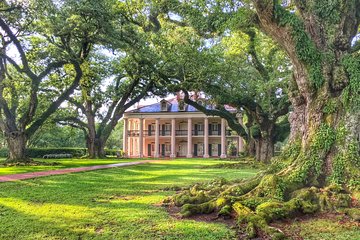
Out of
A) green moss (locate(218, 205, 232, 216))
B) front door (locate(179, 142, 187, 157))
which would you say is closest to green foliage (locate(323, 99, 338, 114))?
green moss (locate(218, 205, 232, 216))

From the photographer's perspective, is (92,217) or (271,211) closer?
(271,211)

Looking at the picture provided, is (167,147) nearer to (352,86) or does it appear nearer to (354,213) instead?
(352,86)

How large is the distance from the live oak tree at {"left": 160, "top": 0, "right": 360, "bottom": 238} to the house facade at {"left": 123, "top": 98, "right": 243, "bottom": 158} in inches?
1270

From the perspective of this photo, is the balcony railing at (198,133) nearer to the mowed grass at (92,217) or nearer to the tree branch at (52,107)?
the tree branch at (52,107)

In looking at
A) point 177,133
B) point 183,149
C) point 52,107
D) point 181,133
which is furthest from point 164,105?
point 52,107

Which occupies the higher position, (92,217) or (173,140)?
(173,140)

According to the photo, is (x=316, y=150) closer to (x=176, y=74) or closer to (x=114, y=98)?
(x=176, y=74)

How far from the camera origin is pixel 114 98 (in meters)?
32.1

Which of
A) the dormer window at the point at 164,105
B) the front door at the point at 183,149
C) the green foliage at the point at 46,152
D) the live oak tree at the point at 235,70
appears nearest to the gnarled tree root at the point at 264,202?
the live oak tree at the point at 235,70

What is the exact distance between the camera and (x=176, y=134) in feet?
148

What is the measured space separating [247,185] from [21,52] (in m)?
18.1

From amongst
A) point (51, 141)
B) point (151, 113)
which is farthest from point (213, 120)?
point (51, 141)

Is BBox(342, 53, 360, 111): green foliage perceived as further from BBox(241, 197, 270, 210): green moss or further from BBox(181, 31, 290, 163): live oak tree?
BBox(181, 31, 290, 163): live oak tree

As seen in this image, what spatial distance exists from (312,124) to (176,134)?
124 feet
